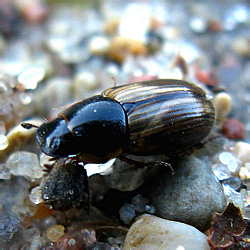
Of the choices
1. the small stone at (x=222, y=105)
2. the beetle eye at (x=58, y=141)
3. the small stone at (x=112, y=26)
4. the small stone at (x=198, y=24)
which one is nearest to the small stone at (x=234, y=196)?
the small stone at (x=222, y=105)

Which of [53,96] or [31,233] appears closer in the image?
[31,233]

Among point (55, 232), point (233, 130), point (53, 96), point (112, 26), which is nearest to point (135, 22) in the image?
point (112, 26)

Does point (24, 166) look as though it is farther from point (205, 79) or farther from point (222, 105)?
point (205, 79)

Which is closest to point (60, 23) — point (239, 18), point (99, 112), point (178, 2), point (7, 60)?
point (7, 60)

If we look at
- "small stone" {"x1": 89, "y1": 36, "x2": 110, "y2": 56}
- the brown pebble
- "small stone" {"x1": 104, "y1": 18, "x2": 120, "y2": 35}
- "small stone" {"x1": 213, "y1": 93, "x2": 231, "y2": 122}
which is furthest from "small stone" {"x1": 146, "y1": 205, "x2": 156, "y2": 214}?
"small stone" {"x1": 104, "y1": 18, "x2": 120, "y2": 35}

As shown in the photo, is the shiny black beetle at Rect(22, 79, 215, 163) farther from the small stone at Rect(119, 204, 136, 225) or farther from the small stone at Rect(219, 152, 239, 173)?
the small stone at Rect(119, 204, 136, 225)
